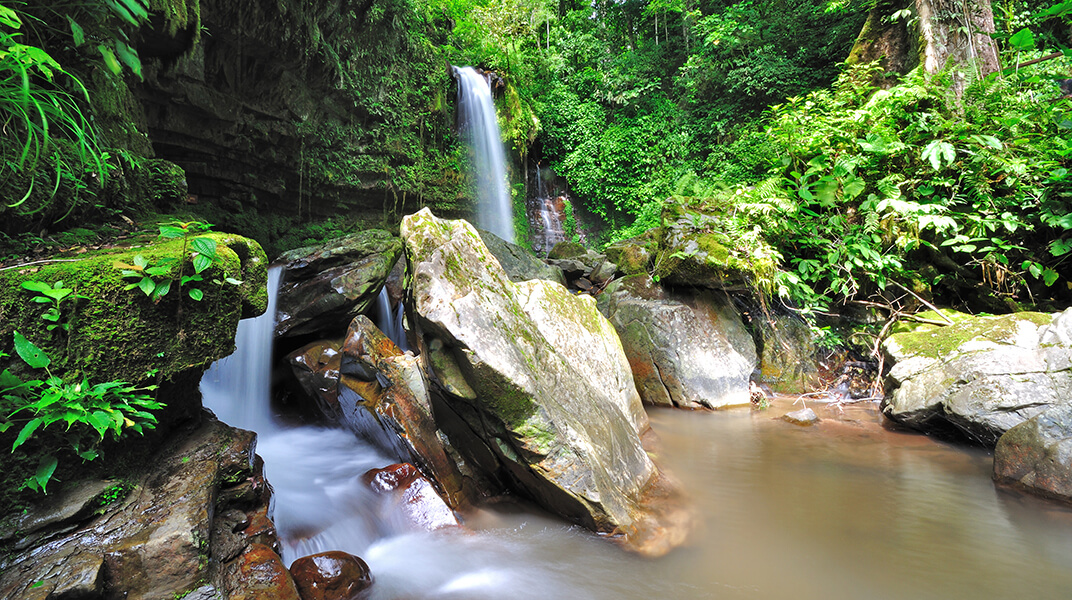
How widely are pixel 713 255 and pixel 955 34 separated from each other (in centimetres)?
596

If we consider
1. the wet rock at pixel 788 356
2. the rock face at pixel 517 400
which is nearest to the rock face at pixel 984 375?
the wet rock at pixel 788 356

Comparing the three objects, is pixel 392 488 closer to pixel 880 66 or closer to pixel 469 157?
pixel 469 157

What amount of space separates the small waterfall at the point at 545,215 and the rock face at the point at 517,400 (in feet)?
33.1

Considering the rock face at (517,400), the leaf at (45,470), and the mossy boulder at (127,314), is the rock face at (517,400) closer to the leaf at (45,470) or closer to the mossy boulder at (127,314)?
the mossy boulder at (127,314)

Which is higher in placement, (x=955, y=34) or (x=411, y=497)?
(x=955, y=34)

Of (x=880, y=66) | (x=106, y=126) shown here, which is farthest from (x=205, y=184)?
(x=880, y=66)

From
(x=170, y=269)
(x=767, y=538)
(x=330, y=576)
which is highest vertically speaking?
(x=170, y=269)

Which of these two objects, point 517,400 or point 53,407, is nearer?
point 53,407

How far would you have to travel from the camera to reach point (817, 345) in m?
6.30

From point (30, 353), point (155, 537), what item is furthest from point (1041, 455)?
point (30, 353)

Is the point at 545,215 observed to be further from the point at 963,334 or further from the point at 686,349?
the point at 963,334

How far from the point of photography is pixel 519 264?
8.75 metres

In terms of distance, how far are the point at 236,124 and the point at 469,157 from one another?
18.8ft

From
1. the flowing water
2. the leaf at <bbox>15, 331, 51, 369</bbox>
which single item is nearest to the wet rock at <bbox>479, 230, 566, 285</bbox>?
the flowing water
